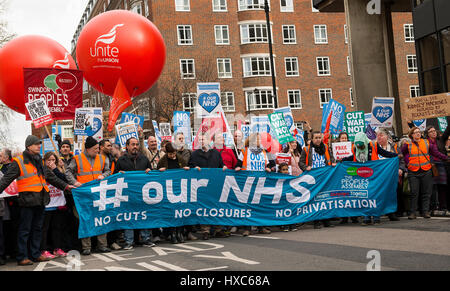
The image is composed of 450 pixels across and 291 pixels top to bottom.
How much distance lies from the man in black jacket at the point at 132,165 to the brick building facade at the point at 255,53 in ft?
108

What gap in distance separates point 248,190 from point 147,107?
32977 mm

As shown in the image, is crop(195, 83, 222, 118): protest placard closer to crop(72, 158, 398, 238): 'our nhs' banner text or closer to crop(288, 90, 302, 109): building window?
crop(72, 158, 398, 238): 'our nhs' banner text

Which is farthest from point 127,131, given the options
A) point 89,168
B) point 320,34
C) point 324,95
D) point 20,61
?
point 320,34

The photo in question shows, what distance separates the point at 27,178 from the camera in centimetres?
963

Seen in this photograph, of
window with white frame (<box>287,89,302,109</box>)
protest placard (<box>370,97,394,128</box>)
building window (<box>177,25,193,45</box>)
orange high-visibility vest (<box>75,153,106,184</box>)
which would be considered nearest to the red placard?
orange high-visibility vest (<box>75,153,106,184</box>)

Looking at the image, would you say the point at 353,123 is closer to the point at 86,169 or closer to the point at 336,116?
the point at 336,116

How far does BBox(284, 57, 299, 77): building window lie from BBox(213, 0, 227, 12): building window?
26.3ft

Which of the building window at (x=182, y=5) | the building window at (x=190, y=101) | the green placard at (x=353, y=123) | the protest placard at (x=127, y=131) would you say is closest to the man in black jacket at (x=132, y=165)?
the protest placard at (x=127, y=131)

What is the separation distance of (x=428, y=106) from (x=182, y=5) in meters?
39.8

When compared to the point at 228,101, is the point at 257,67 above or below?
above

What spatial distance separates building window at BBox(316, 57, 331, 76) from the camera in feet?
178

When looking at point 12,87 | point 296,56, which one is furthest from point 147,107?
point 12,87

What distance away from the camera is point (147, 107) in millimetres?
43562
